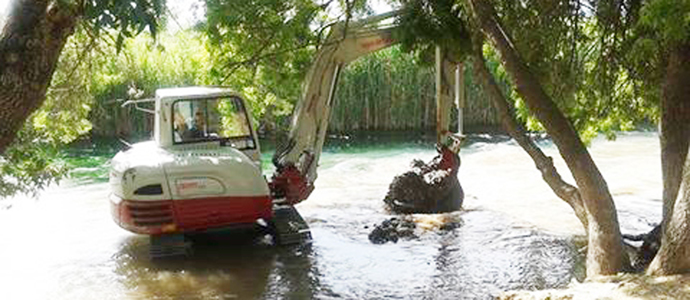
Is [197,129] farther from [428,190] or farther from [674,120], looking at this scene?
[674,120]

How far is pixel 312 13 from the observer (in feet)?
29.6

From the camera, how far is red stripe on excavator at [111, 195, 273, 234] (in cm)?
778

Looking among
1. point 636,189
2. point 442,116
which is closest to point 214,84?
point 442,116

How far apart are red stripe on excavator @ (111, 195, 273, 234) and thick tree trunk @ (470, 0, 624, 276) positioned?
3332 millimetres

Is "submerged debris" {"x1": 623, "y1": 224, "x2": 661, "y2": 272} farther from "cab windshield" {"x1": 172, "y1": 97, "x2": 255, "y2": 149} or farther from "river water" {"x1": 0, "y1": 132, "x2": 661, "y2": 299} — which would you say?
"cab windshield" {"x1": 172, "y1": 97, "x2": 255, "y2": 149}

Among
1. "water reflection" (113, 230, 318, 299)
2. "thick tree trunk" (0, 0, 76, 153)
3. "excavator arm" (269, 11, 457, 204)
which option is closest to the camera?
"thick tree trunk" (0, 0, 76, 153)

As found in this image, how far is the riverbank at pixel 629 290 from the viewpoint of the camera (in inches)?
172

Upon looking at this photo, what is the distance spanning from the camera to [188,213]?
7.86 metres

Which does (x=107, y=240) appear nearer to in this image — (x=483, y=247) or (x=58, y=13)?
(x=483, y=247)

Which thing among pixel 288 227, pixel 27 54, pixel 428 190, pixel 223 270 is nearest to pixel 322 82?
pixel 288 227

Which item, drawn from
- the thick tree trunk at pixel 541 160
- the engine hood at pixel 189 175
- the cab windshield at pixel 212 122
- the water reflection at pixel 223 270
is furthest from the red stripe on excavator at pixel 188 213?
the thick tree trunk at pixel 541 160

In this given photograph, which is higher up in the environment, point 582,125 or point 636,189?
point 582,125

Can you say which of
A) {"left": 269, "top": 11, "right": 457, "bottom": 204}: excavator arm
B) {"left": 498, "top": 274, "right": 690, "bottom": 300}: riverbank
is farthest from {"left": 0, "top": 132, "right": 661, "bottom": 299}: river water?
{"left": 498, "top": 274, "right": 690, "bottom": 300}: riverbank

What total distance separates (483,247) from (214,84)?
4462 millimetres
